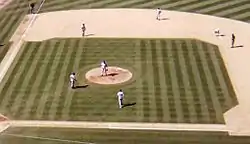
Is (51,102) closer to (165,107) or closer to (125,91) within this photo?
(125,91)

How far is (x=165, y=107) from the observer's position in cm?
4081

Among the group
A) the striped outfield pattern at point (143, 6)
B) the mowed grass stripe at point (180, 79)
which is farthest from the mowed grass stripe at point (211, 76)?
the striped outfield pattern at point (143, 6)

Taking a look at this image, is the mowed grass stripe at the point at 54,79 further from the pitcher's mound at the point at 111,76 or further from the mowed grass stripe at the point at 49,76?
the pitcher's mound at the point at 111,76

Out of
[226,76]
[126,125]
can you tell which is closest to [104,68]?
[126,125]

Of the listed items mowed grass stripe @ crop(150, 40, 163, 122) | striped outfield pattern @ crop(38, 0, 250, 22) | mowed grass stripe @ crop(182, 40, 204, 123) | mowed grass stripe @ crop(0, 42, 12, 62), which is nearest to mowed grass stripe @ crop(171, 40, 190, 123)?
mowed grass stripe @ crop(182, 40, 204, 123)

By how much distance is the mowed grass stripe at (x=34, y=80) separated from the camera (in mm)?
40406

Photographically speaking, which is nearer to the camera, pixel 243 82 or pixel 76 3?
pixel 243 82

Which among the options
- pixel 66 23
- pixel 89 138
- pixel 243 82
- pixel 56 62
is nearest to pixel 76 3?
pixel 66 23

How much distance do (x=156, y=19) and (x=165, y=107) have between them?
79.0 feet

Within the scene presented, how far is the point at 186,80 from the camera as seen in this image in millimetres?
45500

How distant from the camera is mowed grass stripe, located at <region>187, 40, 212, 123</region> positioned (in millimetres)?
39531

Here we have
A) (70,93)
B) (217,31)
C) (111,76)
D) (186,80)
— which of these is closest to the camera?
(70,93)

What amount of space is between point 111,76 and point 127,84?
84.9 inches

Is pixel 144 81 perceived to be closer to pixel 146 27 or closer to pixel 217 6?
pixel 146 27
